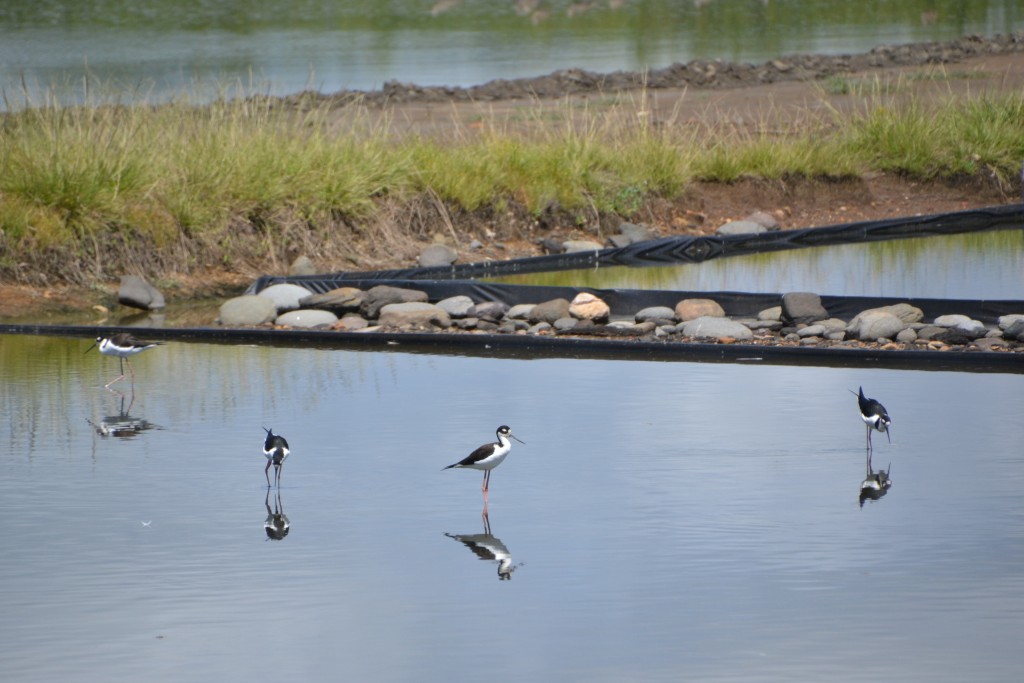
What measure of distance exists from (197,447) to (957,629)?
4.31 m

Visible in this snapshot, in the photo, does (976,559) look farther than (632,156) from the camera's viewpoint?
No

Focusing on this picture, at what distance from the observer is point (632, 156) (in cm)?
1791

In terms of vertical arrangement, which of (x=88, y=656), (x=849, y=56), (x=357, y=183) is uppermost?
(x=849, y=56)


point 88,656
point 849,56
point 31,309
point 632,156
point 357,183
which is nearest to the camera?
point 88,656

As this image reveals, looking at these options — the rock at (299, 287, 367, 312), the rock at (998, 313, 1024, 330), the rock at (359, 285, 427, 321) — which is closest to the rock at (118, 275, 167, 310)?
the rock at (299, 287, 367, 312)

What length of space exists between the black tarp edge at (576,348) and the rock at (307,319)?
705 millimetres

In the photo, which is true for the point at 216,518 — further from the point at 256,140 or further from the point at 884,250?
the point at 884,250

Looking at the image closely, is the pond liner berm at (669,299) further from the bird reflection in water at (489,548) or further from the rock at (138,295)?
the bird reflection in water at (489,548)

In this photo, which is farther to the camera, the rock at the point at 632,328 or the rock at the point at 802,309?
the rock at the point at 632,328

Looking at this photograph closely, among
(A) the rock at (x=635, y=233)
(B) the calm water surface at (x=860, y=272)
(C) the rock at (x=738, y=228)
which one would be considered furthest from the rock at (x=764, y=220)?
(A) the rock at (x=635, y=233)

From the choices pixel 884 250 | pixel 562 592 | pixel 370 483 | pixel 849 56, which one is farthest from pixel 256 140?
pixel 849 56

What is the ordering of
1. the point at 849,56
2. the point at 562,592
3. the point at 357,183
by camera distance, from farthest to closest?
the point at 849,56, the point at 357,183, the point at 562,592

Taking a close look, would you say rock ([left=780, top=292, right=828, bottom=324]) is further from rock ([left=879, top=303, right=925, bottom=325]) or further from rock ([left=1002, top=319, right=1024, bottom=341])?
rock ([left=1002, top=319, right=1024, bottom=341])

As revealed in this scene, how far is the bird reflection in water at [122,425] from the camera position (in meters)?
8.39
